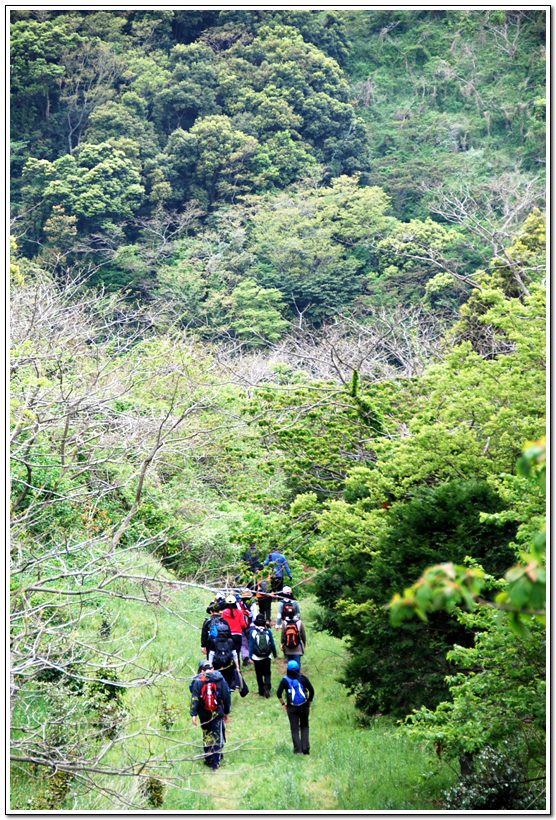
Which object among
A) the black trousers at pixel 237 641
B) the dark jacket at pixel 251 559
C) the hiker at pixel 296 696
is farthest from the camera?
the dark jacket at pixel 251 559

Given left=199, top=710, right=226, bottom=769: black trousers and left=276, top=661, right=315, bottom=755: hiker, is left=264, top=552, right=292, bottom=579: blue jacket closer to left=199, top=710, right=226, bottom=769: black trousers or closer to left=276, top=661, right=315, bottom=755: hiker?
left=276, top=661, right=315, bottom=755: hiker

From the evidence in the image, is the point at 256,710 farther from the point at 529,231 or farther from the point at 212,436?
the point at 529,231

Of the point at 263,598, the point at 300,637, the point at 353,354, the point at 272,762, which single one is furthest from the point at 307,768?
the point at 353,354

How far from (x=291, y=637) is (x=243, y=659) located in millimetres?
2334

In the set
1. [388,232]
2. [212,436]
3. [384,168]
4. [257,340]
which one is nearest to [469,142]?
[384,168]

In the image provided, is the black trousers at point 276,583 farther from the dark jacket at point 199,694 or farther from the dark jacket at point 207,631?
the dark jacket at point 199,694

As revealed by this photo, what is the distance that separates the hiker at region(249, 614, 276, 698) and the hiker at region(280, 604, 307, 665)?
A: 1.26ft

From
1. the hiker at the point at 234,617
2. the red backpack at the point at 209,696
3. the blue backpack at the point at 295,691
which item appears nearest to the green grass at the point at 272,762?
the red backpack at the point at 209,696

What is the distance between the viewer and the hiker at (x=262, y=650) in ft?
29.1

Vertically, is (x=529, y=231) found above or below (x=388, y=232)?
above

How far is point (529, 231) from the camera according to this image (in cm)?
1883

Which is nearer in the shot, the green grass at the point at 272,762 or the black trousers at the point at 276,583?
the green grass at the point at 272,762

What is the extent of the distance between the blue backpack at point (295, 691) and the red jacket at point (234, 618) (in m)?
1.70

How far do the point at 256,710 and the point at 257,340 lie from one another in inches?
851
